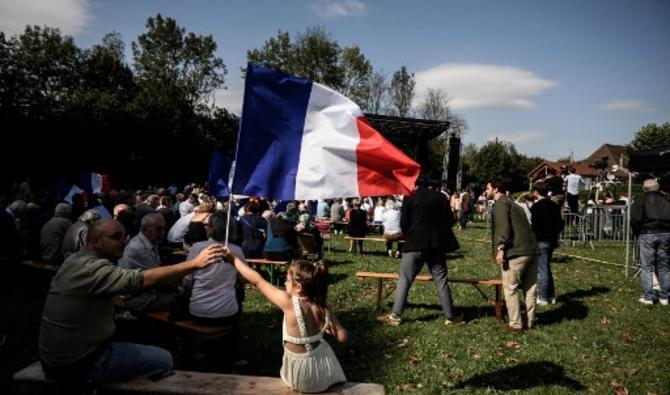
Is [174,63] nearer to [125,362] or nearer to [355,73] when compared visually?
[355,73]

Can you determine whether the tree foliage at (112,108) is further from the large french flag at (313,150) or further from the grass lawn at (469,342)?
the large french flag at (313,150)

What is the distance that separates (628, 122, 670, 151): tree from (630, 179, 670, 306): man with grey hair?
2669 inches

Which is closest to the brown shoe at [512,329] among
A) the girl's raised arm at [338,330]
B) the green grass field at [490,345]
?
the green grass field at [490,345]

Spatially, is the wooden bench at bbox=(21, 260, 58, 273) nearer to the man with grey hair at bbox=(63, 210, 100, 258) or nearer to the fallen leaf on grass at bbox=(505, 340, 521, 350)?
the man with grey hair at bbox=(63, 210, 100, 258)

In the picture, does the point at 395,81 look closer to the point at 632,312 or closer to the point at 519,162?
the point at 519,162

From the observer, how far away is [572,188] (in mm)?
17234

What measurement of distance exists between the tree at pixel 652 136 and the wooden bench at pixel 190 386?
75.0 metres

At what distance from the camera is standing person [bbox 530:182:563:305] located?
8289 mm

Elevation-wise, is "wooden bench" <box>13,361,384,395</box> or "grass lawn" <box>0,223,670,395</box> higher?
"wooden bench" <box>13,361,384,395</box>

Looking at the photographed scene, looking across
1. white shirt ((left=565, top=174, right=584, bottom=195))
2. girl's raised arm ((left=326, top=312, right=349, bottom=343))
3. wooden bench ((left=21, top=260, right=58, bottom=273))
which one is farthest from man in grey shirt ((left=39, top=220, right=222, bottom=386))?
white shirt ((left=565, top=174, right=584, bottom=195))

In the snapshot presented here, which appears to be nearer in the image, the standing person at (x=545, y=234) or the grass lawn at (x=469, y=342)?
the grass lawn at (x=469, y=342)

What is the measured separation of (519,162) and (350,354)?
2720 inches

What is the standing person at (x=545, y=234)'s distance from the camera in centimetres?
829

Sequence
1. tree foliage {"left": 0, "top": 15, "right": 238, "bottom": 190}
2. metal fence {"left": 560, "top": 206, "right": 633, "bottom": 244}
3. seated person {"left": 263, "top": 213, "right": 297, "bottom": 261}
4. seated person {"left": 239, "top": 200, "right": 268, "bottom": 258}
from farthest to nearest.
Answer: tree foliage {"left": 0, "top": 15, "right": 238, "bottom": 190} < metal fence {"left": 560, "top": 206, "right": 633, "bottom": 244} < seated person {"left": 239, "top": 200, "right": 268, "bottom": 258} < seated person {"left": 263, "top": 213, "right": 297, "bottom": 261}
